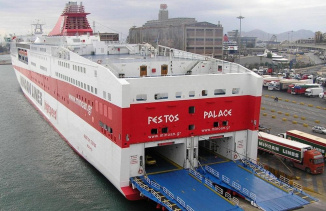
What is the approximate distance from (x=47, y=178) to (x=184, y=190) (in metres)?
9.77

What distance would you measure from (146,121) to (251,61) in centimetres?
8019

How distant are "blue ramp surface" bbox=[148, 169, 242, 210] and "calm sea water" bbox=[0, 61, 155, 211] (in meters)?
1.57

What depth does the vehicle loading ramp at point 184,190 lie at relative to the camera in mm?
14484

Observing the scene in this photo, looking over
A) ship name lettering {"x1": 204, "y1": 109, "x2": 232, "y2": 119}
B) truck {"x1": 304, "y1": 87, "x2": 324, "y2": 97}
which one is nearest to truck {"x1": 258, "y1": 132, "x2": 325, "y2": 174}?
ship name lettering {"x1": 204, "y1": 109, "x2": 232, "y2": 119}

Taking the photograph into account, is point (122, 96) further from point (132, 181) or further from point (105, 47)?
point (105, 47)

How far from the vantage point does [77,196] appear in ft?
61.4

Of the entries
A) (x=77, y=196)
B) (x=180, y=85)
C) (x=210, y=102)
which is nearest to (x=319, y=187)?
(x=210, y=102)

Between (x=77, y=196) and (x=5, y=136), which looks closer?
(x=77, y=196)

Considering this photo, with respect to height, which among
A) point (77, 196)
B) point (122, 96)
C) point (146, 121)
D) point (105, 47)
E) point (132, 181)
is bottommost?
point (77, 196)

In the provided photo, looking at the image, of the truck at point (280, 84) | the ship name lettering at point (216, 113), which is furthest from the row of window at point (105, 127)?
the truck at point (280, 84)

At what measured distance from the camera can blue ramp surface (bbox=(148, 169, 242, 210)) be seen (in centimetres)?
1448

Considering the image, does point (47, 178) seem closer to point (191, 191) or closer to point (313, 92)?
point (191, 191)

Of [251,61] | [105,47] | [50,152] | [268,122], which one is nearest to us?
[50,152]

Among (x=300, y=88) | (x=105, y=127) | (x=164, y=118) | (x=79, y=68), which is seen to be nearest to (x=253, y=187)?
(x=164, y=118)
